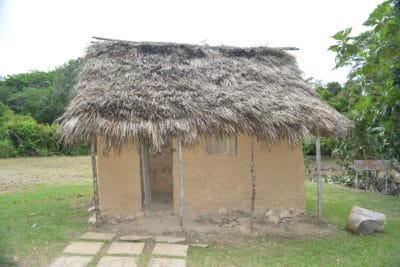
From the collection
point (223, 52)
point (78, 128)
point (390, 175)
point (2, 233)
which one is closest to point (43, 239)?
point (2, 233)

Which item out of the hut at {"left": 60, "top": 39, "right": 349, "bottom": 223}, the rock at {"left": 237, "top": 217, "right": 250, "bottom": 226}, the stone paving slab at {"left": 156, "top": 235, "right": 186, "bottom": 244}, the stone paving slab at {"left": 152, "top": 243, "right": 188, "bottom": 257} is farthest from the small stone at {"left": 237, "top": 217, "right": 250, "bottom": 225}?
the stone paving slab at {"left": 152, "top": 243, "right": 188, "bottom": 257}

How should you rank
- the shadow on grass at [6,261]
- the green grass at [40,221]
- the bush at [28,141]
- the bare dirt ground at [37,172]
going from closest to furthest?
the shadow on grass at [6,261]
the green grass at [40,221]
the bare dirt ground at [37,172]
the bush at [28,141]

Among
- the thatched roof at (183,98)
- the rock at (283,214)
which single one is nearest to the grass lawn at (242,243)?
the rock at (283,214)

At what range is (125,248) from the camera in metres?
5.45

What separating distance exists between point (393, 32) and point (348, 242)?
4.25m

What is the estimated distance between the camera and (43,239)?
586cm

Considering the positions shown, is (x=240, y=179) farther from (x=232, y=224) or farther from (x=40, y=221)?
(x=40, y=221)

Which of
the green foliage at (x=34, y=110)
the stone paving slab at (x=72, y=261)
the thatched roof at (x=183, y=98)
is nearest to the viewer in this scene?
the stone paving slab at (x=72, y=261)

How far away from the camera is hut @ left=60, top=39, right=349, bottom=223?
6.05 meters

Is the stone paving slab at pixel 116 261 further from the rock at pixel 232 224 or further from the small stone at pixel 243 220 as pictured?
the small stone at pixel 243 220

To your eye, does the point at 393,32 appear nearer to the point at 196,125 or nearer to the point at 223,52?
the point at 196,125

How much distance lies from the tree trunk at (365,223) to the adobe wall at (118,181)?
14.4 feet

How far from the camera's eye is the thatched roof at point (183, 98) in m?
5.93

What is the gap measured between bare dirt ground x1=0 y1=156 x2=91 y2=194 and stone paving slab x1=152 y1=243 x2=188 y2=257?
7.47 metres
